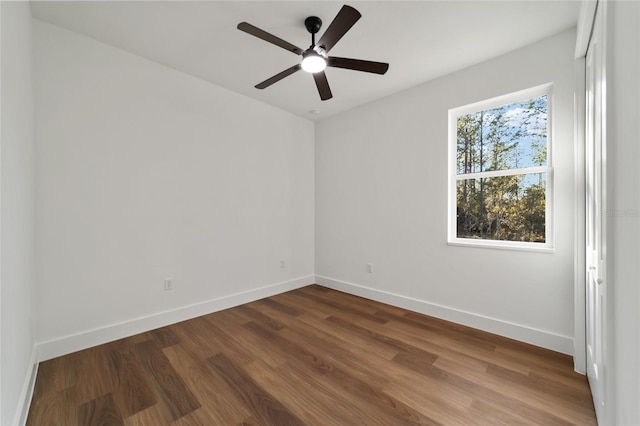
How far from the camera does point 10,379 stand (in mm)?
1273

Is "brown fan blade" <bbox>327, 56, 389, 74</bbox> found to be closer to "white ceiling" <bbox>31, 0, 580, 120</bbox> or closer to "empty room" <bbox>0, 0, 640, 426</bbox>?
"empty room" <bbox>0, 0, 640, 426</bbox>

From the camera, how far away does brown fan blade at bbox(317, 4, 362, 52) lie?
1.53 meters

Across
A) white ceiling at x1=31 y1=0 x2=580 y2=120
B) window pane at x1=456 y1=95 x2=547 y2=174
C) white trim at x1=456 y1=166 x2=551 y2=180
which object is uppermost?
white ceiling at x1=31 y1=0 x2=580 y2=120

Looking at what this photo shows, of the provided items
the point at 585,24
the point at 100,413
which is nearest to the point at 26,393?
the point at 100,413

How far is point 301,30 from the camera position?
7.26 feet

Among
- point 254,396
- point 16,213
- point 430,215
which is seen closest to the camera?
point 16,213

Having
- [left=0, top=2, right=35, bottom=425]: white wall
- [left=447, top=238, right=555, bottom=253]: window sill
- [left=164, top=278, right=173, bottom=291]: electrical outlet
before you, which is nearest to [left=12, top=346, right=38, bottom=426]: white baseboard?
[left=0, top=2, right=35, bottom=425]: white wall

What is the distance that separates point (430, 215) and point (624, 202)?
7.20ft

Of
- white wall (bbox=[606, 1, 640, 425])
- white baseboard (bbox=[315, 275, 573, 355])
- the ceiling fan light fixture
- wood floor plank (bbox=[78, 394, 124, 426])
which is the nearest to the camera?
white wall (bbox=[606, 1, 640, 425])

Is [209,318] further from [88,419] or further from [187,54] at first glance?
[187,54]

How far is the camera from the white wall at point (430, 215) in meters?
2.25

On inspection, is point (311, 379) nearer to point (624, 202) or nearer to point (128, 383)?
point (128, 383)

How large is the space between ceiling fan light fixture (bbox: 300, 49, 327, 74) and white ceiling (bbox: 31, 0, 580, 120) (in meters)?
0.37

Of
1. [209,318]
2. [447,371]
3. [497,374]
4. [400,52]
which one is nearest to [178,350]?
[209,318]
